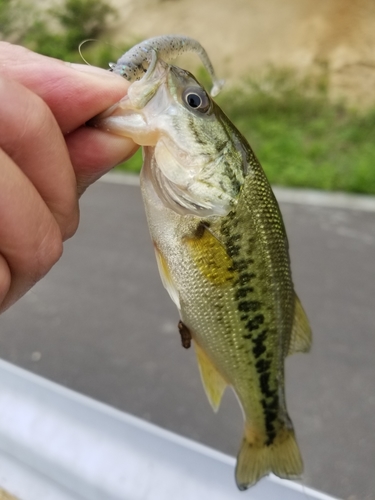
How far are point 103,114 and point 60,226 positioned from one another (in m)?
0.25

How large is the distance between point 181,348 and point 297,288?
1.11m

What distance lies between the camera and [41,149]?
32.8 inches

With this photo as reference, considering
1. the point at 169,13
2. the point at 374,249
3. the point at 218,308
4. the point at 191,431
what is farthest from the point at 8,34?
the point at 218,308

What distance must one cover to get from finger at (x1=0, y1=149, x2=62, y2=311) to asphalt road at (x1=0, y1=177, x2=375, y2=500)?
1999mm

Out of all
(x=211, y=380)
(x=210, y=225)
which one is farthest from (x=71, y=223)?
(x=211, y=380)

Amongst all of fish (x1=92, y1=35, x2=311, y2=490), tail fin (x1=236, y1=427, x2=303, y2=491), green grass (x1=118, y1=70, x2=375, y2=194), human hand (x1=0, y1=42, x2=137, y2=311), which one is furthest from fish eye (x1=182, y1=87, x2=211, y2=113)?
green grass (x1=118, y1=70, x2=375, y2=194)

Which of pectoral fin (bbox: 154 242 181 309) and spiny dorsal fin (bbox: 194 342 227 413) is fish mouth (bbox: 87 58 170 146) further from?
spiny dorsal fin (bbox: 194 342 227 413)

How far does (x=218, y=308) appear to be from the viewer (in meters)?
1.23

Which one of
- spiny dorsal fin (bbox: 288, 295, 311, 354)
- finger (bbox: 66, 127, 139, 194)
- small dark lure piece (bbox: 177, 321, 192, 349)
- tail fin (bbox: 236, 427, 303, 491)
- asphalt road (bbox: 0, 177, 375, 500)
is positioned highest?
finger (bbox: 66, 127, 139, 194)

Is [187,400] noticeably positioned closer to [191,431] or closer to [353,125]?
[191,431]

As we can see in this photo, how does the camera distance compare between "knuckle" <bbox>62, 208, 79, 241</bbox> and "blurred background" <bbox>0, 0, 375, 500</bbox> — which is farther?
"blurred background" <bbox>0, 0, 375, 500</bbox>

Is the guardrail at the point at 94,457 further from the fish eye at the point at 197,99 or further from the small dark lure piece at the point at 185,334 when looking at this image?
the fish eye at the point at 197,99

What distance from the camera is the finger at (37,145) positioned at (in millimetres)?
777

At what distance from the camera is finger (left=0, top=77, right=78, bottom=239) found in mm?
777
